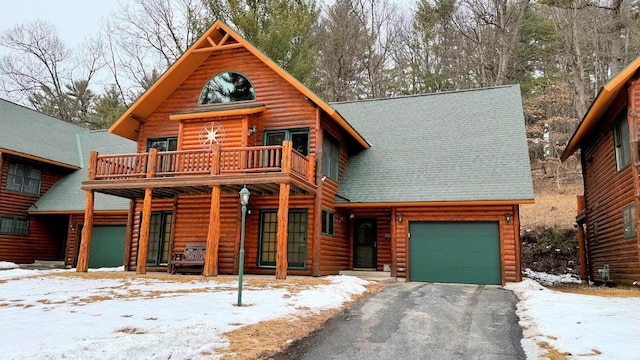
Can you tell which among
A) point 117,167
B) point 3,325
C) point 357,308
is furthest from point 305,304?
point 117,167

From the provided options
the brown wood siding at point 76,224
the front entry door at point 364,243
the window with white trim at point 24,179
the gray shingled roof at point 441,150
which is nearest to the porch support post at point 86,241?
the brown wood siding at point 76,224

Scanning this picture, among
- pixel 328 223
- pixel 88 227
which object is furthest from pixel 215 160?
pixel 88 227

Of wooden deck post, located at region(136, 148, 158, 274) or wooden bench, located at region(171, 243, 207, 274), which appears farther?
wooden bench, located at region(171, 243, 207, 274)

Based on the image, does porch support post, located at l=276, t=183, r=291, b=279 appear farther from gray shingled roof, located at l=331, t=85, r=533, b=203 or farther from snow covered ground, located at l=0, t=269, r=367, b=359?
gray shingled roof, located at l=331, t=85, r=533, b=203

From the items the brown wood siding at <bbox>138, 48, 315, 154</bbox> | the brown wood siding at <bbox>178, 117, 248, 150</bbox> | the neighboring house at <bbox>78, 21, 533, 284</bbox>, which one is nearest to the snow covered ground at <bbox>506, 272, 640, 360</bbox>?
the neighboring house at <bbox>78, 21, 533, 284</bbox>

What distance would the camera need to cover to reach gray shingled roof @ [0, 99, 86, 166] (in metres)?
22.4

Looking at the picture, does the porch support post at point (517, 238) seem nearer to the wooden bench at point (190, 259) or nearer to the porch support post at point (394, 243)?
the porch support post at point (394, 243)

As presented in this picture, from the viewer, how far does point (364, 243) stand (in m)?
17.6

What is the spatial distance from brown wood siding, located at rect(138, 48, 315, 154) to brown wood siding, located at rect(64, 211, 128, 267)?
5.09m

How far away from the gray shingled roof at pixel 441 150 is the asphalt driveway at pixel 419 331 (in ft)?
15.7

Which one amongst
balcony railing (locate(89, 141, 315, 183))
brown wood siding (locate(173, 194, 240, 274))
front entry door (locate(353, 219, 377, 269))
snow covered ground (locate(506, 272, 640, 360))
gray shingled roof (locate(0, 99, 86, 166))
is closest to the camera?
snow covered ground (locate(506, 272, 640, 360))

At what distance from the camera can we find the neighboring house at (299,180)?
47.9 feet

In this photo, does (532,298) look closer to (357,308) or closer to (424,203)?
(357,308)

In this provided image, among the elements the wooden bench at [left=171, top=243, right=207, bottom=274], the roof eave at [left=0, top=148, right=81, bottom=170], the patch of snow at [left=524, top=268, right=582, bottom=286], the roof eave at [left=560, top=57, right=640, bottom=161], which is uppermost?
the roof eave at [left=560, top=57, right=640, bottom=161]
